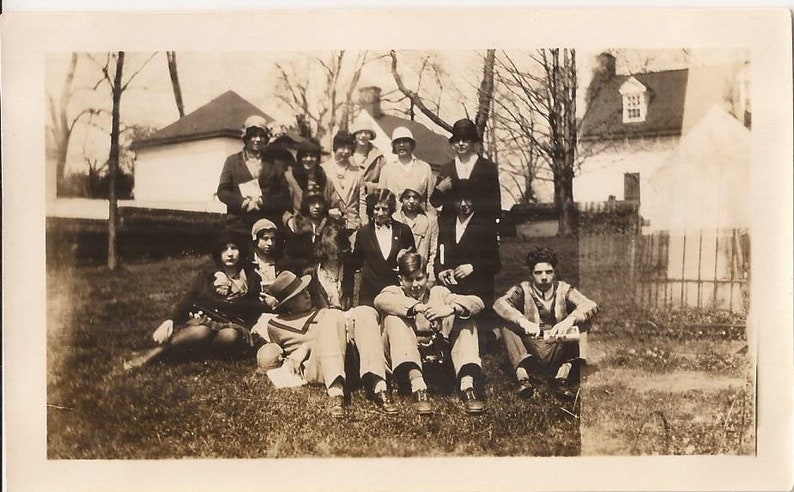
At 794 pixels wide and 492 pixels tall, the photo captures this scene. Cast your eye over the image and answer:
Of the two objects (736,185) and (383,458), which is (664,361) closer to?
(736,185)

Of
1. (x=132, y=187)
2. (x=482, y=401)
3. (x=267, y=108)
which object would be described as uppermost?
(x=267, y=108)

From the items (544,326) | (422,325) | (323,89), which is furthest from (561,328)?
(323,89)

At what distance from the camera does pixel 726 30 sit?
1.31 m

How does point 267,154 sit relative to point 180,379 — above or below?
above

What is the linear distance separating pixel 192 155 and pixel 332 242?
31 centimetres

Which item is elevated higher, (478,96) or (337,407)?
(478,96)

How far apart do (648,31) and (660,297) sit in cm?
50

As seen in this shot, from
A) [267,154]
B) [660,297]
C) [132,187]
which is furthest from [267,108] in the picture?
[660,297]

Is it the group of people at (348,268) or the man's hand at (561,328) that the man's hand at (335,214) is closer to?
the group of people at (348,268)

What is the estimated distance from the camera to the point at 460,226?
1.30 meters

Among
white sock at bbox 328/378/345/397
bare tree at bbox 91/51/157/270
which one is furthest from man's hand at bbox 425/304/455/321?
bare tree at bbox 91/51/157/270

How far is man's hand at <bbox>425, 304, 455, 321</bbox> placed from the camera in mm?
1301

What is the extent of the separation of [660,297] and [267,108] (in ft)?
2.69

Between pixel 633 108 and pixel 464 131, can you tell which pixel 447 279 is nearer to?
pixel 464 131
